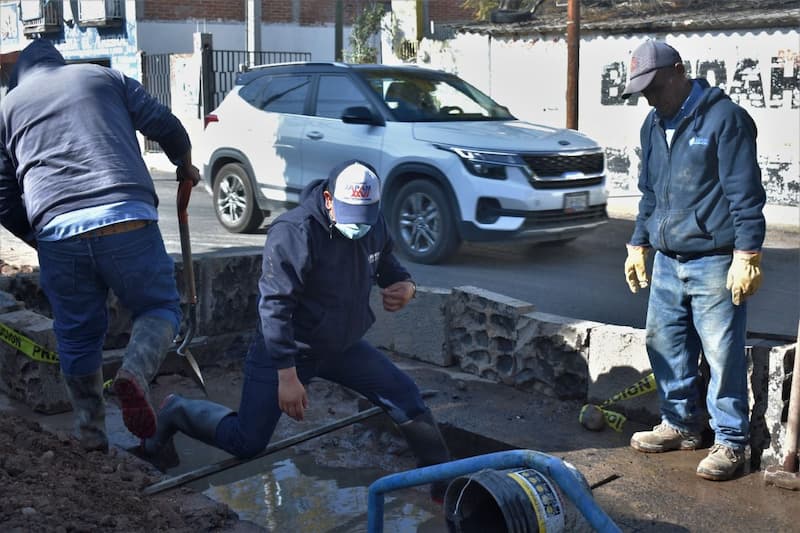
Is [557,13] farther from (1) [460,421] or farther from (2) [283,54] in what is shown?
(1) [460,421]

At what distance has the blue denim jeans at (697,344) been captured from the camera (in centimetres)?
463

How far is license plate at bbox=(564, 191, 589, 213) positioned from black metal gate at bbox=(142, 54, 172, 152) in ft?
46.0

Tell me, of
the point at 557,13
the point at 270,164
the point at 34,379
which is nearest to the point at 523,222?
the point at 270,164

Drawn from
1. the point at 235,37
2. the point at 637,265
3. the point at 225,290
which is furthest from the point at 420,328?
the point at 235,37

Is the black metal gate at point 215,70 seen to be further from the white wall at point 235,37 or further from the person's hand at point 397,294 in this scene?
the person's hand at point 397,294

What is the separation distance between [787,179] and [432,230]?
5.59m

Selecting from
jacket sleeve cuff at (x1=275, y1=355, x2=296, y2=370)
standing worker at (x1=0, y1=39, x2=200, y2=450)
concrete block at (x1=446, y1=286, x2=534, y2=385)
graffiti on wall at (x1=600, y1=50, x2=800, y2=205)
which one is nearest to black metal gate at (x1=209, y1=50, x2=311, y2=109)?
graffiti on wall at (x1=600, y1=50, x2=800, y2=205)

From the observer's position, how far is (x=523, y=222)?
9.24 meters

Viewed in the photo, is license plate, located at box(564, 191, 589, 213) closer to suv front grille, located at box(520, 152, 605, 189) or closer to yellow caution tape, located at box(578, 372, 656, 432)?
suv front grille, located at box(520, 152, 605, 189)

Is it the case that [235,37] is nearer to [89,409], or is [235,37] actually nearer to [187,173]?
[187,173]

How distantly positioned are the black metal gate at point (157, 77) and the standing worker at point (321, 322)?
18.1 meters

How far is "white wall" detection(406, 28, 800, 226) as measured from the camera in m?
12.6

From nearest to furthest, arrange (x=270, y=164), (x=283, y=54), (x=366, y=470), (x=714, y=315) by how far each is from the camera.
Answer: (x=714, y=315)
(x=366, y=470)
(x=270, y=164)
(x=283, y=54)

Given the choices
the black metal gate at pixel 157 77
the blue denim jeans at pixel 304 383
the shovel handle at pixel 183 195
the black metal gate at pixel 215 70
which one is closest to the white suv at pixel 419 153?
the shovel handle at pixel 183 195
